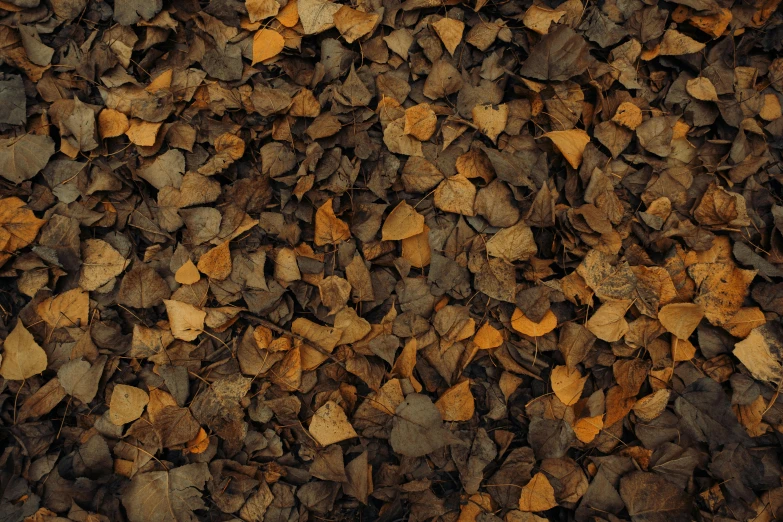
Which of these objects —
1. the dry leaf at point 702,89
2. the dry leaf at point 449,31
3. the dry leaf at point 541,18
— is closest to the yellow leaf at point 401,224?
the dry leaf at point 449,31

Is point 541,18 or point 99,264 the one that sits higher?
point 541,18

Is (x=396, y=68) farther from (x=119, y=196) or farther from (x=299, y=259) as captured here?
(x=119, y=196)

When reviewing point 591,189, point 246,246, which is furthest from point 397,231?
point 591,189

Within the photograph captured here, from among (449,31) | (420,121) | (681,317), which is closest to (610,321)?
(681,317)

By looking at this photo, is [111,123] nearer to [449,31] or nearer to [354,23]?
[354,23]

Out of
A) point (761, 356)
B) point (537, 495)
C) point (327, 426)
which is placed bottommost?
point (537, 495)

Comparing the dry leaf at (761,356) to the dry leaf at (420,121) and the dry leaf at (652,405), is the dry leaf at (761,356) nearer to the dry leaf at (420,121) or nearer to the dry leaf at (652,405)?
the dry leaf at (652,405)
